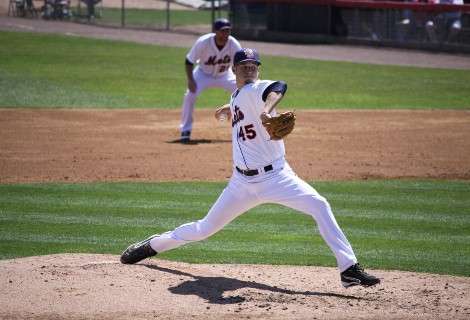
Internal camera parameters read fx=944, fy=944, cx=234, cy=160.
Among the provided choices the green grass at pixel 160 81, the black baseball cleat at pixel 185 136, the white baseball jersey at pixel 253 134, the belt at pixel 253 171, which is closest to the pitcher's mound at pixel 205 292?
the belt at pixel 253 171

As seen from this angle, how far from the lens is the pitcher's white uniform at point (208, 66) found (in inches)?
612

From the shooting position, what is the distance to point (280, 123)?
7105mm

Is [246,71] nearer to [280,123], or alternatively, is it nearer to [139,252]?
[280,123]

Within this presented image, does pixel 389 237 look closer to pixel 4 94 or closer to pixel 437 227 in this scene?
pixel 437 227

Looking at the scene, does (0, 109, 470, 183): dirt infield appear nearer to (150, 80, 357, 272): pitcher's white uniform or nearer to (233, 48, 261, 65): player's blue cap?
(150, 80, 357, 272): pitcher's white uniform

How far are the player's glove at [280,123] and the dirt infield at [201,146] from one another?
5.82 m

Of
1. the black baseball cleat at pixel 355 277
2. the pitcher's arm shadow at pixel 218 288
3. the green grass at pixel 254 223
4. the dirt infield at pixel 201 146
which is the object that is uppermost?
the black baseball cleat at pixel 355 277

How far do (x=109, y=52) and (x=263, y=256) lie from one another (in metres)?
20.6

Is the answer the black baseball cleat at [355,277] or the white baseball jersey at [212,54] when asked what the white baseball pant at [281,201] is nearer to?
A: the black baseball cleat at [355,277]

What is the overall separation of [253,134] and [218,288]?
131 centimetres

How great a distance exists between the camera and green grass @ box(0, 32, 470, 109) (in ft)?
65.9

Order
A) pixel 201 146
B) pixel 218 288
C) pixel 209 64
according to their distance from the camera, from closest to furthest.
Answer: pixel 218 288
pixel 201 146
pixel 209 64

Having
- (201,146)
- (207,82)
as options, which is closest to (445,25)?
(207,82)

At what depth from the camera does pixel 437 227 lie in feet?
33.3
